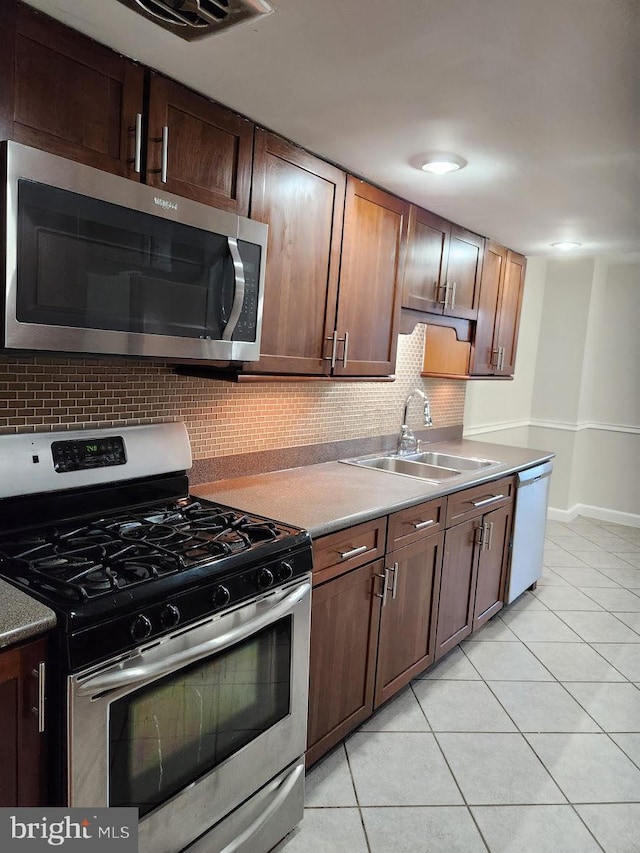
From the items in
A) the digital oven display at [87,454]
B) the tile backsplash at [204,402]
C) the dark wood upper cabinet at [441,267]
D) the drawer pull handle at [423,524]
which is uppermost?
the dark wood upper cabinet at [441,267]

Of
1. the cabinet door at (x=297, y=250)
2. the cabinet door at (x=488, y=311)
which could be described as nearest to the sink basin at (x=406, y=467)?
the cabinet door at (x=488, y=311)

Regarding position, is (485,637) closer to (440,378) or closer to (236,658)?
(440,378)

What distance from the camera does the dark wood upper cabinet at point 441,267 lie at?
289 centimetres

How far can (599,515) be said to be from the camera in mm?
5547

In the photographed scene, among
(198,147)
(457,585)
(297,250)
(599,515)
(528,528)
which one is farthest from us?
(599,515)

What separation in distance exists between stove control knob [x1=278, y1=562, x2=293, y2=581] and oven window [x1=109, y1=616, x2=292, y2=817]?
128 millimetres

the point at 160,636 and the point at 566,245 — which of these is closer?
the point at 160,636

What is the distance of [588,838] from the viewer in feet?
6.26

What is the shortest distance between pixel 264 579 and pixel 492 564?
1.92m

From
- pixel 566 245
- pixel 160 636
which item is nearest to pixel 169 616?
pixel 160 636

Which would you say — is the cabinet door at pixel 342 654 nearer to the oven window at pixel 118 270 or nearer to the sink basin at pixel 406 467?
the oven window at pixel 118 270

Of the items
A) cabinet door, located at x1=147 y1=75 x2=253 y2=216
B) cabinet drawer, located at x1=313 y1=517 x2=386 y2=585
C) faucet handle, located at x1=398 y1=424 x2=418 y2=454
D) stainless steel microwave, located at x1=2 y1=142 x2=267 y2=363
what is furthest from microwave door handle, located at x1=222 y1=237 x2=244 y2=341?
faucet handle, located at x1=398 y1=424 x2=418 y2=454

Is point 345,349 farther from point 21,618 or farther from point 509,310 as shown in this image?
point 509,310

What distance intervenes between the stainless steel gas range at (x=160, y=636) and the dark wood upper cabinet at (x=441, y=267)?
5.03 ft
